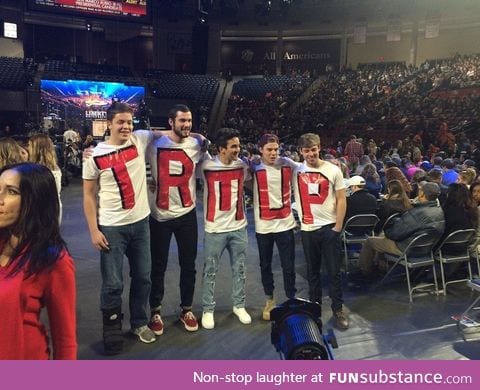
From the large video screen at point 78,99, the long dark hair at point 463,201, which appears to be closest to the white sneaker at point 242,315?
the long dark hair at point 463,201

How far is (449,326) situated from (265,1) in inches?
860

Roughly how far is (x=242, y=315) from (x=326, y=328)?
645 mm

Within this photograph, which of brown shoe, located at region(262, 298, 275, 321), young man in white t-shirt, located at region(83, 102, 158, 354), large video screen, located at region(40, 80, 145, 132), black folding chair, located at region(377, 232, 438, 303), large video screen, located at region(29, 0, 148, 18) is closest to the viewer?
young man in white t-shirt, located at region(83, 102, 158, 354)

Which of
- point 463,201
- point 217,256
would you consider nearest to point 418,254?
point 463,201

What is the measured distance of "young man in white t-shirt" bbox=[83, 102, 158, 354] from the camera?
2.93 m

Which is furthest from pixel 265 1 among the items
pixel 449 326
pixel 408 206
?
pixel 449 326

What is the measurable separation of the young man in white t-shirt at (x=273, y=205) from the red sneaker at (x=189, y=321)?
1.86 ft

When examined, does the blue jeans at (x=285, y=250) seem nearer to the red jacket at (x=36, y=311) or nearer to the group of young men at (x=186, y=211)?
the group of young men at (x=186, y=211)

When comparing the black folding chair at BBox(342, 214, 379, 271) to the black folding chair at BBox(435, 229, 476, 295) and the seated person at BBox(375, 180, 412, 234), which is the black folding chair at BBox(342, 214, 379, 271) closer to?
the seated person at BBox(375, 180, 412, 234)

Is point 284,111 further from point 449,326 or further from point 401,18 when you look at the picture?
point 449,326

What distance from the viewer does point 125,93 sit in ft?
70.7

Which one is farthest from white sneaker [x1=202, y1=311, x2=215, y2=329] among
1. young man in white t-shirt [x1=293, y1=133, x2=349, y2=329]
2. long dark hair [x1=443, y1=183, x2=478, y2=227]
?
long dark hair [x1=443, y1=183, x2=478, y2=227]

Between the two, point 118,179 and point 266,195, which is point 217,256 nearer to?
point 266,195

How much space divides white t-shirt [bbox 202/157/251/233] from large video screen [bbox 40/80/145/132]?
654 inches
